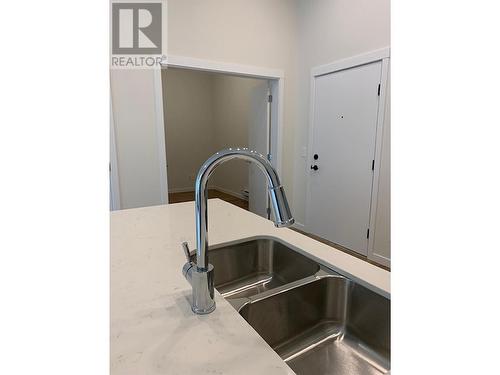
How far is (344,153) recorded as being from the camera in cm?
298

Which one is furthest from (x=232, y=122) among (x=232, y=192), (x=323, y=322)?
(x=323, y=322)

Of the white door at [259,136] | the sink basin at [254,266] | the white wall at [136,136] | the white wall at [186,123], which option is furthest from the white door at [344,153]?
the white wall at [186,123]

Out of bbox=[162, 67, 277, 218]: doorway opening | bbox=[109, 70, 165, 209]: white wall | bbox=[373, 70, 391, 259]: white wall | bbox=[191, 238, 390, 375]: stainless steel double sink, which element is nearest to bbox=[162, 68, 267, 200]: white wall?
bbox=[162, 67, 277, 218]: doorway opening

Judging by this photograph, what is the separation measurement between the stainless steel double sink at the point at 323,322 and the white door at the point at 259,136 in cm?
264

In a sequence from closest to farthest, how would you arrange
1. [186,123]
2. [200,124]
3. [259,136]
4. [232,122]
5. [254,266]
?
[254,266], [259,136], [232,122], [186,123], [200,124]

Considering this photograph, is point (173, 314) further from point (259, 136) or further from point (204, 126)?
point (204, 126)

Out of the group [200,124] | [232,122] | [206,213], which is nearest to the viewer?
[206,213]

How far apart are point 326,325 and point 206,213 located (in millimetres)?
568

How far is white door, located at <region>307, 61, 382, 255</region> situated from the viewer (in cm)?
271

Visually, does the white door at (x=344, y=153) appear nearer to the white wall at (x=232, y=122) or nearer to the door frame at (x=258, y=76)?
the door frame at (x=258, y=76)

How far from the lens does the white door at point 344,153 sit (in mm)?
2709

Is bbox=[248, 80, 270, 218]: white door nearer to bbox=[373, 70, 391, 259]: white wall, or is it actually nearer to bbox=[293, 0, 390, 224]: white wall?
bbox=[293, 0, 390, 224]: white wall
